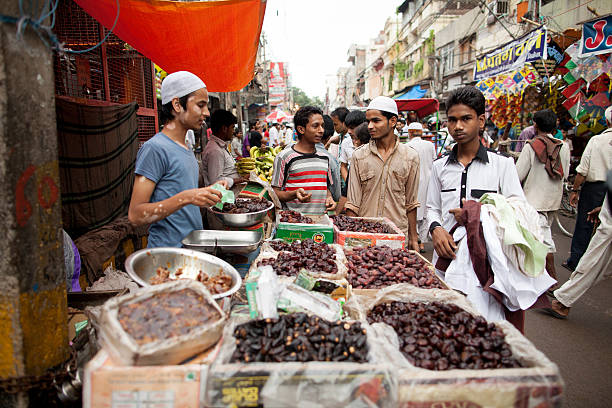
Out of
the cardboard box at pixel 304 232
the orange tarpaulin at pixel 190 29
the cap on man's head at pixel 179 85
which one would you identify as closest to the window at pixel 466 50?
the orange tarpaulin at pixel 190 29

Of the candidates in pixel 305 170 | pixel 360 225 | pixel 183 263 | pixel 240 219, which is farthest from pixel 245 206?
pixel 183 263

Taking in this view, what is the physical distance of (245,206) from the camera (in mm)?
3887

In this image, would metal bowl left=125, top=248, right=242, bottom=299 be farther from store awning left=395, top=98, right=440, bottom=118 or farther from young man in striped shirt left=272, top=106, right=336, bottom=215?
store awning left=395, top=98, right=440, bottom=118

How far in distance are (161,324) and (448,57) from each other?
92.5ft

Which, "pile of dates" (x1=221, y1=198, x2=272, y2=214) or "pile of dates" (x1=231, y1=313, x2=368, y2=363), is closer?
"pile of dates" (x1=231, y1=313, x2=368, y2=363)

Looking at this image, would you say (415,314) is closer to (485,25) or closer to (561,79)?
(561,79)

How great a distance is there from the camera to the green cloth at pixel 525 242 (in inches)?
94.9

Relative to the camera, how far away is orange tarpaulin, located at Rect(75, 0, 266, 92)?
3432mm

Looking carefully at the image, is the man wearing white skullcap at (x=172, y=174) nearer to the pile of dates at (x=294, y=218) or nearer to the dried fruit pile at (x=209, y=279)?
the dried fruit pile at (x=209, y=279)

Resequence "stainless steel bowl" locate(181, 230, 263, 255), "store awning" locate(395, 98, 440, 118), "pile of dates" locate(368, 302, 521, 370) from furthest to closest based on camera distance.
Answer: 1. "store awning" locate(395, 98, 440, 118)
2. "stainless steel bowl" locate(181, 230, 263, 255)
3. "pile of dates" locate(368, 302, 521, 370)

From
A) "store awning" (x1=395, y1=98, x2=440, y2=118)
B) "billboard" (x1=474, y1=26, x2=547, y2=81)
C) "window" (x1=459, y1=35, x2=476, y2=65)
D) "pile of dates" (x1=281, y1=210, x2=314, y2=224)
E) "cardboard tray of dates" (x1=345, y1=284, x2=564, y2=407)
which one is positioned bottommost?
"cardboard tray of dates" (x1=345, y1=284, x2=564, y2=407)

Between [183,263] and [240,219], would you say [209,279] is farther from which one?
[240,219]

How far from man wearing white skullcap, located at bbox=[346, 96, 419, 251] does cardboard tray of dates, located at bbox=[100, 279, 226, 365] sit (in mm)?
2710

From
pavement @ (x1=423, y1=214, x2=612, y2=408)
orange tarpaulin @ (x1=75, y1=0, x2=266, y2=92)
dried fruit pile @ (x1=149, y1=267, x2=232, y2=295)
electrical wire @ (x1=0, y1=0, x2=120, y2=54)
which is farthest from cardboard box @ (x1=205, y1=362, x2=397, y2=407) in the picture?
orange tarpaulin @ (x1=75, y1=0, x2=266, y2=92)
